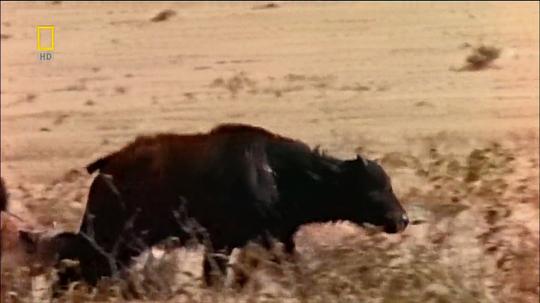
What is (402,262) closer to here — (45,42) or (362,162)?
(362,162)

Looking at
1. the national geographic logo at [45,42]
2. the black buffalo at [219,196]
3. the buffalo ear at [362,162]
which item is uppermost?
the national geographic logo at [45,42]

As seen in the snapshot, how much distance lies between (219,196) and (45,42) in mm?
312

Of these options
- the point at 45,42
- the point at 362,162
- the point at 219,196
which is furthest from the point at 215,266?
the point at 45,42

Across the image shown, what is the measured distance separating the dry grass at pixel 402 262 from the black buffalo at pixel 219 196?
0.06 ft

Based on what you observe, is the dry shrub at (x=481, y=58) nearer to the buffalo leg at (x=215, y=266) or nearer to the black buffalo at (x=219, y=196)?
the black buffalo at (x=219, y=196)

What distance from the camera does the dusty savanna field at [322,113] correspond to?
42.5 inches

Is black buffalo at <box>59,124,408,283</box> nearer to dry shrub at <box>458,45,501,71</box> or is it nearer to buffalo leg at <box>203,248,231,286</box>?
buffalo leg at <box>203,248,231,286</box>

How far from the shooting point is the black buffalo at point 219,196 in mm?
1078

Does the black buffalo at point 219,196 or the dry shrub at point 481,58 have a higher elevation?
the dry shrub at point 481,58

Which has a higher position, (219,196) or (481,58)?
(481,58)

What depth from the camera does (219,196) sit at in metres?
1.08

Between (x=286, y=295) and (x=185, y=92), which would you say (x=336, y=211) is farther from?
(x=185, y=92)

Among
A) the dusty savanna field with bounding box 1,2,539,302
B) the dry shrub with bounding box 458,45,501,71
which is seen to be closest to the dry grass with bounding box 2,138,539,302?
the dusty savanna field with bounding box 1,2,539,302

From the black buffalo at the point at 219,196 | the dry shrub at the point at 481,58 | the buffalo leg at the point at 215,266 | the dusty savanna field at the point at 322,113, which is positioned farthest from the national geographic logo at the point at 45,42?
the dry shrub at the point at 481,58
